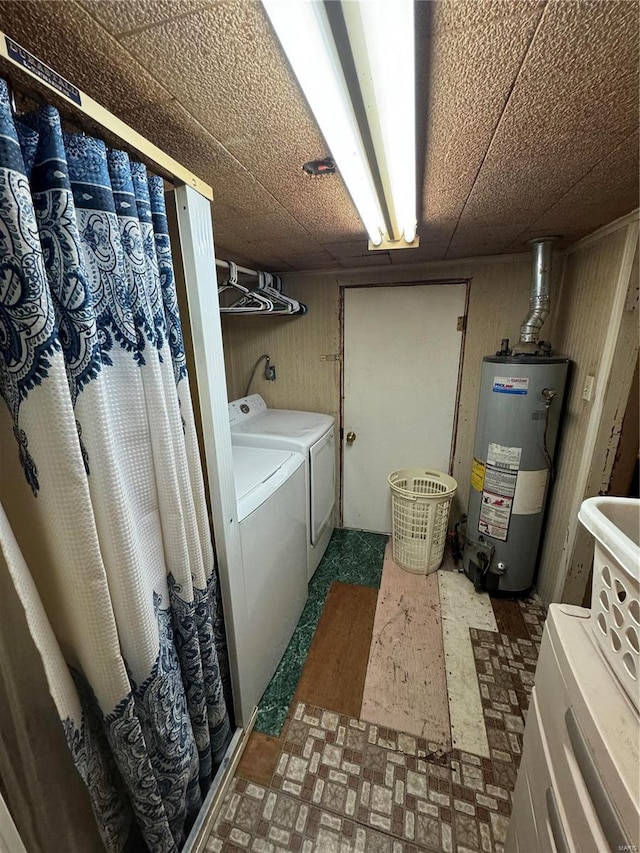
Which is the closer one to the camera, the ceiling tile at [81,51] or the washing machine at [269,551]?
the ceiling tile at [81,51]

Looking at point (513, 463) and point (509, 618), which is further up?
point (513, 463)

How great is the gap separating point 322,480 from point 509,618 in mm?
1437

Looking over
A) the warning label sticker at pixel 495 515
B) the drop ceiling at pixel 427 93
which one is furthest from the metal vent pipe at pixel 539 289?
the warning label sticker at pixel 495 515

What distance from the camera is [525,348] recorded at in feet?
6.70

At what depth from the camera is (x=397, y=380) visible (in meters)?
2.56

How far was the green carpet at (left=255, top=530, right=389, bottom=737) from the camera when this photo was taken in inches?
60.0

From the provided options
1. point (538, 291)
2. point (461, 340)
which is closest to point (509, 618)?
point (461, 340)

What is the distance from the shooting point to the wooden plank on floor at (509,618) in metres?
1.87

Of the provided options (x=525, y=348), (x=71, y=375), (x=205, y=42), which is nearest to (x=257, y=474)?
(x=71, y=375)

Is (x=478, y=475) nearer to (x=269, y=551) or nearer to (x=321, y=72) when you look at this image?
(x=269, y=551)

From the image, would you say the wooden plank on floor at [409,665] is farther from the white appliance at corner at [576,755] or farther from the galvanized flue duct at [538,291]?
the galvanized flue duct at [538,291]

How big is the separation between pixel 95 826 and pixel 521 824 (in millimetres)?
1156

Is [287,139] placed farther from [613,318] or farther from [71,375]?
[613,318]

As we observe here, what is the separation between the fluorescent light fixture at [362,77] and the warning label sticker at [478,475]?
5.60 feet
